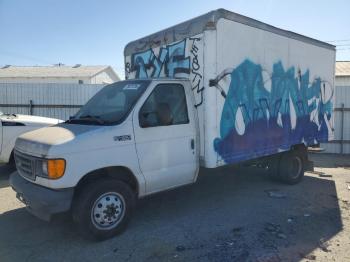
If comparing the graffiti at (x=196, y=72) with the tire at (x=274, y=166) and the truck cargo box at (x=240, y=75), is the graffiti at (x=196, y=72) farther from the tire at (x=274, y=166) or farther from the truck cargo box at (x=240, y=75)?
the tire at (x=274, y=166)

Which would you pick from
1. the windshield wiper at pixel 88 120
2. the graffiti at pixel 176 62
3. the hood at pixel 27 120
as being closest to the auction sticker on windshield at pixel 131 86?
the windshield wiper at pixel 88 120

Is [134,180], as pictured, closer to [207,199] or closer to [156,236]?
[156,236]

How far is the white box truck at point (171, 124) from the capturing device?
14.5 feet

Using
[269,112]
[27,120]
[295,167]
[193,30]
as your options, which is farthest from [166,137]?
[27,120]

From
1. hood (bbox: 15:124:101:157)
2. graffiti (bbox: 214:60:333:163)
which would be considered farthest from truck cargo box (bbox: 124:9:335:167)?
hood (bbox: 15:124:101:157)

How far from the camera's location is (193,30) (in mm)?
5504

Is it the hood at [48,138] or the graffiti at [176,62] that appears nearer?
the hood at [48,138]

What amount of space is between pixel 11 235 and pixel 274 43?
5556mm

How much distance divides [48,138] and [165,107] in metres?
1.63

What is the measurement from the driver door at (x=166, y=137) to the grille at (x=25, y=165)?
141 cm

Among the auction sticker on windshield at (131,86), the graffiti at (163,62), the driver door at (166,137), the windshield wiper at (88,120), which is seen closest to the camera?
Result: the windshield wiper at (88,120)

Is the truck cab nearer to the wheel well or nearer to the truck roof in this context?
the wheel well

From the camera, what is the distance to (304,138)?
7.73 m

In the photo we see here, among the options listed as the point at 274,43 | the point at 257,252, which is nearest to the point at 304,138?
the point at 274,43
